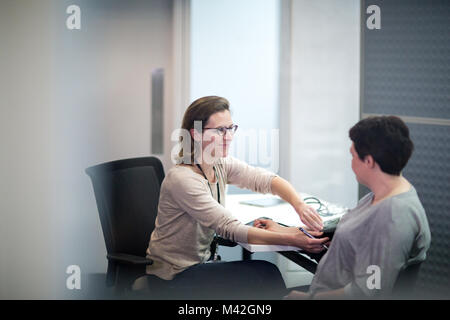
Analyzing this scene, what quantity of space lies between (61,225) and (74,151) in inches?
25.6

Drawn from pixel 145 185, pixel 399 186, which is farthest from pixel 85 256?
pixel 399 186

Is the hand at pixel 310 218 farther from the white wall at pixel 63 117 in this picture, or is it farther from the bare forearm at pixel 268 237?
the white wall at pixel 63 117

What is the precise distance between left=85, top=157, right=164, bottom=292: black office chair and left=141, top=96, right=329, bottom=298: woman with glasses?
0.12 meters

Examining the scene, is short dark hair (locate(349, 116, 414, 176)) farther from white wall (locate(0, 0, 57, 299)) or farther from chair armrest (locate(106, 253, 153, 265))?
white wall (locate(0, 0, 57, 299))

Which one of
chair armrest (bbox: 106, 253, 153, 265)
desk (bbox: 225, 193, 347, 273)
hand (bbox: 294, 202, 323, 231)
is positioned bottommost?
Result: chair armrest (bbox: 106, 253, 153, 265)

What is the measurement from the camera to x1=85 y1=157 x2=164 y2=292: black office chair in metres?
1.95

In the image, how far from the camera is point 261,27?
11.2 feet

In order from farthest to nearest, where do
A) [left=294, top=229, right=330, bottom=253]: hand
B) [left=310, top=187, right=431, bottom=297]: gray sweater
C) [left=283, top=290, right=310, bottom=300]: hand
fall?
1. [left=294, top=229, right=330, bottom=253]: hand
2. [left=283, top=290, right=310, bottom=300]: hand
3. [left=310, top=187, right=431, bottom=297]: gray sweater

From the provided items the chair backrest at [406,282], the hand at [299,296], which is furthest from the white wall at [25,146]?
the chair backrest at [406,282]

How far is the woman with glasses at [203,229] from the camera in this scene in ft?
6.06

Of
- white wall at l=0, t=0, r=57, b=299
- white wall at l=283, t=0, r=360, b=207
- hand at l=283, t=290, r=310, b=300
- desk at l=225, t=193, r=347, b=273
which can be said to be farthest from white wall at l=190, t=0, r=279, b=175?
hand at l=283, t=290, r=310, b=300

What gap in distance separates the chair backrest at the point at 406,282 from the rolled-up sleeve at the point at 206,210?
0.59 metres

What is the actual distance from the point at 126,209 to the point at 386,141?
1.15 metres

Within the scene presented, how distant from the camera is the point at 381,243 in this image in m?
1.41
